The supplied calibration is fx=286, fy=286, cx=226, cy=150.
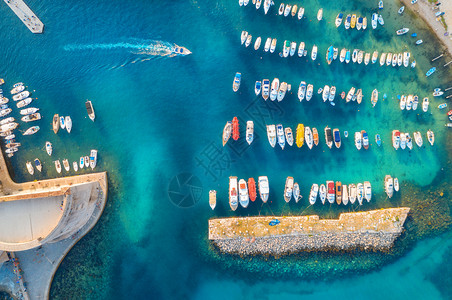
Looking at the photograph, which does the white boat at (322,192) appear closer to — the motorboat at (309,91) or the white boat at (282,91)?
the motorboat at (309,91)

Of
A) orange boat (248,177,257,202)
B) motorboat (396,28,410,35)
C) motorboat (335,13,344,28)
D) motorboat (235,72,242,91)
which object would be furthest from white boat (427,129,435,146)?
motorboat (235,72,242,91)

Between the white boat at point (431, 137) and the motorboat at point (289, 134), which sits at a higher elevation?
the motorboat at point (289, 134)

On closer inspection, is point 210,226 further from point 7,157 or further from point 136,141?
point 7,157

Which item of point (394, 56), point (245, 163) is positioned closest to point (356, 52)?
point (394, 56)

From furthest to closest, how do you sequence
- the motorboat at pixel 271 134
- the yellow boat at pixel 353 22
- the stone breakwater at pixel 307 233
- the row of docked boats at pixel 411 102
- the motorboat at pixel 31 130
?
1. the motorboat at pixel 31 130
2. the yellow boat at pixel 353 22
3. the row of docked boats at pixel 411 102
4. the motorboat at pixel 271 134
5. the stone breakwater at pixel 307 233

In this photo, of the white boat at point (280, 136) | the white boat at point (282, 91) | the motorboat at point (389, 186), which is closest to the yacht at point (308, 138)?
the white boat at point (280, 136)

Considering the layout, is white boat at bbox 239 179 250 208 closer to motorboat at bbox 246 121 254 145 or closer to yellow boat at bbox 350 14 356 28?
motorboat at bbox 246 121 254 145

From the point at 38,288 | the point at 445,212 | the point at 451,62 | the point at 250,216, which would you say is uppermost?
the point at 451,62
